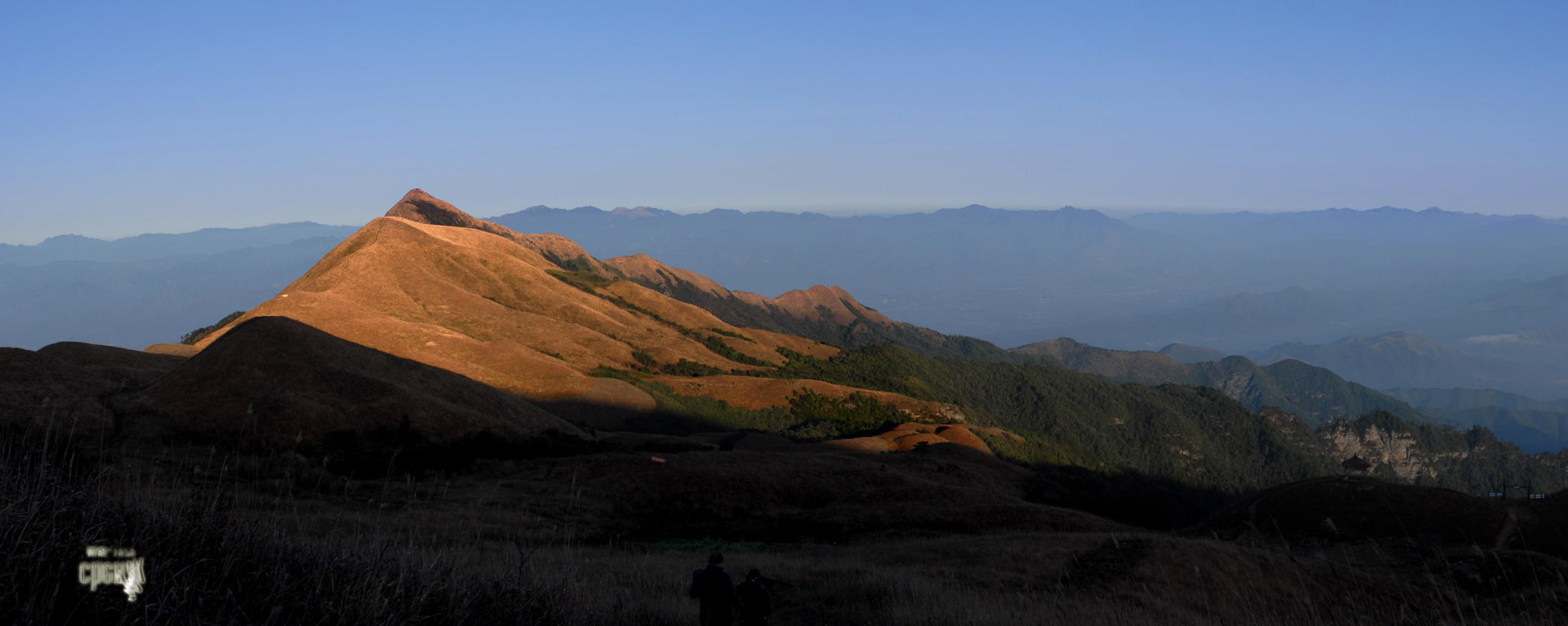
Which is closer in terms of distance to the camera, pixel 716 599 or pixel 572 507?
pixel 716 599

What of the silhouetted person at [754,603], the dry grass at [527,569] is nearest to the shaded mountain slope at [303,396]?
the dry grass at [527,569]

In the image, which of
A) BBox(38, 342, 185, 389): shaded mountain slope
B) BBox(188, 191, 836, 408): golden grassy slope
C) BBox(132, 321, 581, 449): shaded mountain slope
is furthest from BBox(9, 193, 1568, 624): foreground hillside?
BBox(188, 191, 836, 408): golden grassy slope

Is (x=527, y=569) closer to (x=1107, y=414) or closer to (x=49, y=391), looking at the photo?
(x=49, y=391)

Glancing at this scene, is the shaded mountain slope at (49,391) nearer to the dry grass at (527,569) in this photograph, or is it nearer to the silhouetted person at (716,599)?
the dry grass at (527,569)

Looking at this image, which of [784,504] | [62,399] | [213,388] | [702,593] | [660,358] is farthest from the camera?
[660,358]

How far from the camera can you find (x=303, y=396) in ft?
130

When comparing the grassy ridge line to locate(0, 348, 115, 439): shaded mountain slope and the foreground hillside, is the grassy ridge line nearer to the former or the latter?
the foreground hillside

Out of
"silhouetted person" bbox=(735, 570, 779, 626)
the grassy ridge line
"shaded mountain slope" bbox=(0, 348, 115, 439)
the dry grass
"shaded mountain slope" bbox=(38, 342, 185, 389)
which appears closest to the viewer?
the dry grass

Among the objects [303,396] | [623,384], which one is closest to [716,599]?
[303,396]

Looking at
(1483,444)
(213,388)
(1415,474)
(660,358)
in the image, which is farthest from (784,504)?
(1483,444)

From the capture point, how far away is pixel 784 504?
34500mm

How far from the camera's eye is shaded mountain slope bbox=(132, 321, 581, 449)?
35.4 metres

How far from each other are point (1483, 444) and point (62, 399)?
254147 mm

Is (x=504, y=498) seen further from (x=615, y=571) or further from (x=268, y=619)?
(x=268, y=619)
